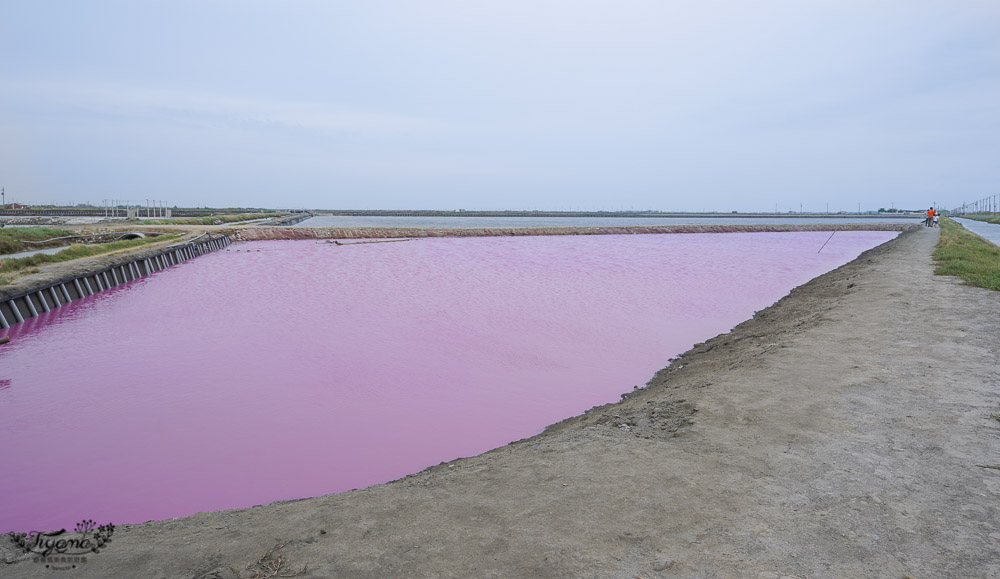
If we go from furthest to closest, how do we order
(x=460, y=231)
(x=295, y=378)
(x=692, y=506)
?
(x=460, y=231) < (x=295, y=378) < (x=692, y=506)

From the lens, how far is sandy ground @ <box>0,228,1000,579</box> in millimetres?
3262

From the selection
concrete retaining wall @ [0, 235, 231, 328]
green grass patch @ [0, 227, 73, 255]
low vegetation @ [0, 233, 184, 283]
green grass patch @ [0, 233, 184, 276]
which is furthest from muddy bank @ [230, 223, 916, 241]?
concrete retaining wall @ [0, 235, 231, 328]

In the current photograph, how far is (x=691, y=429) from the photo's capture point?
543 cm

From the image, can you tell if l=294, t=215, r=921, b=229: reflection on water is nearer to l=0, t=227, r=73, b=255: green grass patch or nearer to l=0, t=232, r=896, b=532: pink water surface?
l=0, t=227, r=73, b=255: green grass patch

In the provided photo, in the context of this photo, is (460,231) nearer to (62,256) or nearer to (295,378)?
(62,256)

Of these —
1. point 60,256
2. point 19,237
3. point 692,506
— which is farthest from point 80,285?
point 692,506

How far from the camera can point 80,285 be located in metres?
19.9

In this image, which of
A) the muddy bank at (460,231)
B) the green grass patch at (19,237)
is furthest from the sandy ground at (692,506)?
the muddy bank at (460,231)

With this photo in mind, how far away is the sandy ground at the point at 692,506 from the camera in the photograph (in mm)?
3262

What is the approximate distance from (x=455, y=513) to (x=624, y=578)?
1.39 meters

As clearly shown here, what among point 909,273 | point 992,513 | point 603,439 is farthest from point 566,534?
point 909,273

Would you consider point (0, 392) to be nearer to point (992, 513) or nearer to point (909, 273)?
point (992, 513)

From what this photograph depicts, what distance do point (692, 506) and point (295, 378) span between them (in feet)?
27.7

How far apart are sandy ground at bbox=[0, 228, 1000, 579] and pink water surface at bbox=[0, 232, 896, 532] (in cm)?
189
